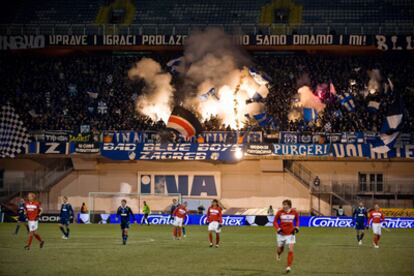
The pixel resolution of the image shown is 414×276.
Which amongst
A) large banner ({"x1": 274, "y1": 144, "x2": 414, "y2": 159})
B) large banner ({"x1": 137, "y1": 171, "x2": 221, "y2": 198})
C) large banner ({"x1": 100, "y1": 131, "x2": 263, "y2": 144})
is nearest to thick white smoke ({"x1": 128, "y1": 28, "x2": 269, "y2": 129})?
large banner ({"x1": 100, "y1": 131, "x2": 263, "y2": 144})

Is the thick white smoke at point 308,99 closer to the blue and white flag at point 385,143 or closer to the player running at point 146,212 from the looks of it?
the blue and white flag at point 385,143

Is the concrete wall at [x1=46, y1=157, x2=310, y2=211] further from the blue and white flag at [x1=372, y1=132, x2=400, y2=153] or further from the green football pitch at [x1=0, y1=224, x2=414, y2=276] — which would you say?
the green football pitch at [x1=0, y1=224, x2=414, y2=276]

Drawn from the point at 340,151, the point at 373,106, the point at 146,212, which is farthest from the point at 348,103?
the point at 146,212

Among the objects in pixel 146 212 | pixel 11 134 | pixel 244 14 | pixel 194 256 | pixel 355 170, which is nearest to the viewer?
pixel 194 256

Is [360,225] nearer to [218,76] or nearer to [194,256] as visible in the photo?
[194,256]

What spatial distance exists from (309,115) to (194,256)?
1246 inches

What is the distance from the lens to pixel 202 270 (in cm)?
2281

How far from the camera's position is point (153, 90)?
62.8 metres

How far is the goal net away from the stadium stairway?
28.4ft

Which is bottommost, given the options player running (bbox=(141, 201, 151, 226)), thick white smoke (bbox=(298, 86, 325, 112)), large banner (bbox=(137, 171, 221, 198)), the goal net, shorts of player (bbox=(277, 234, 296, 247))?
shorts of player (bbox=(277, 234, 296, 247))

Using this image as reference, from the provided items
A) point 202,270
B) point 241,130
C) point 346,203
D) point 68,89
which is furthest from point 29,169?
point 202,270

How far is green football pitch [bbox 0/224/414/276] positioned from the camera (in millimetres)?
22734

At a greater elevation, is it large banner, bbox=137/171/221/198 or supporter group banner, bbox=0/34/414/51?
supporter group banner, bbox=0/34/414/51

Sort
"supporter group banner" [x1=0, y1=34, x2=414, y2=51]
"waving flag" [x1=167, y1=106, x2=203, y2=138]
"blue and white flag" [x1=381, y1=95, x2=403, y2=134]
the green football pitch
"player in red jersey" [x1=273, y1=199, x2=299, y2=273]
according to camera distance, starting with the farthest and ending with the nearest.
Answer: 1. "supporter group banner" [x1=0, y1=34, x2=414, y2=51]
2. "waving flag" [x1=167, y1=106, x2=203, y2=138]
3. "blue and white flag" [x1=381, y1=95, x2=403, y2=134]
4. "player in red jersey" [x1=273, y1=199, x2=299, y2=273]
5. the green football pitch
